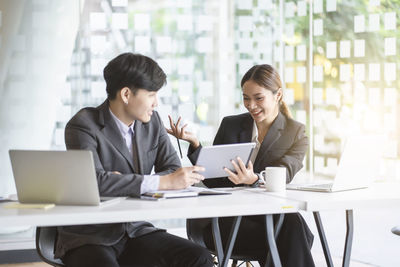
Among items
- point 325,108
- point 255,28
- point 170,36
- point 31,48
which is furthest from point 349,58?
point 31,48

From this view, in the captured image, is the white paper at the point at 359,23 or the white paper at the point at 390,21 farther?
the white paper at the point at 359,23

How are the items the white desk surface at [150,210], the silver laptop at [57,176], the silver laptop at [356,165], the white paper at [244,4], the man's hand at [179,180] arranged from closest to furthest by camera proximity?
the white desk surface at [150,210]
the silver laptop at [57,176]
the man's hand at [179,180]
the silver laptop at [356,165]
the white paper at [244,4]

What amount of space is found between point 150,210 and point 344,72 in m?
3.77

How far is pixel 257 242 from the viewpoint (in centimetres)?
321

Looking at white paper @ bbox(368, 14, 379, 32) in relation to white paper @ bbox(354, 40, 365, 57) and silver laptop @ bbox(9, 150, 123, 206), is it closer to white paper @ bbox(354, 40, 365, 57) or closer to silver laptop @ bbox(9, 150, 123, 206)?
white paper @ bbox(354, 40, 365, 57)

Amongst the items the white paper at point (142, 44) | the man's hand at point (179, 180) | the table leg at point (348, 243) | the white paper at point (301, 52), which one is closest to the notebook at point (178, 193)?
the man's hand at point (179, 180)

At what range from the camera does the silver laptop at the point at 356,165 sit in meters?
2.88

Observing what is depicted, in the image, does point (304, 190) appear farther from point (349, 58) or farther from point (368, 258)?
point (349, 58)

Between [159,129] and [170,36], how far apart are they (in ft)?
7.94

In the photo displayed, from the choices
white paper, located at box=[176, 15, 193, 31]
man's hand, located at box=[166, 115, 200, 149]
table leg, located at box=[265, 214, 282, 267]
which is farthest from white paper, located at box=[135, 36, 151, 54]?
table leg, located at box=[265, 214, 282, 267]

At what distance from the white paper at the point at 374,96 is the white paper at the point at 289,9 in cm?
98

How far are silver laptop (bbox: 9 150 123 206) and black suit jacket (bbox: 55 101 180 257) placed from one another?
9.8 inches

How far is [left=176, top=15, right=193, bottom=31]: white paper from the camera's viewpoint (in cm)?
553

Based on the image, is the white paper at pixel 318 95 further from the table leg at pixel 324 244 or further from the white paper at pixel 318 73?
the table leg at pixel 324 244
